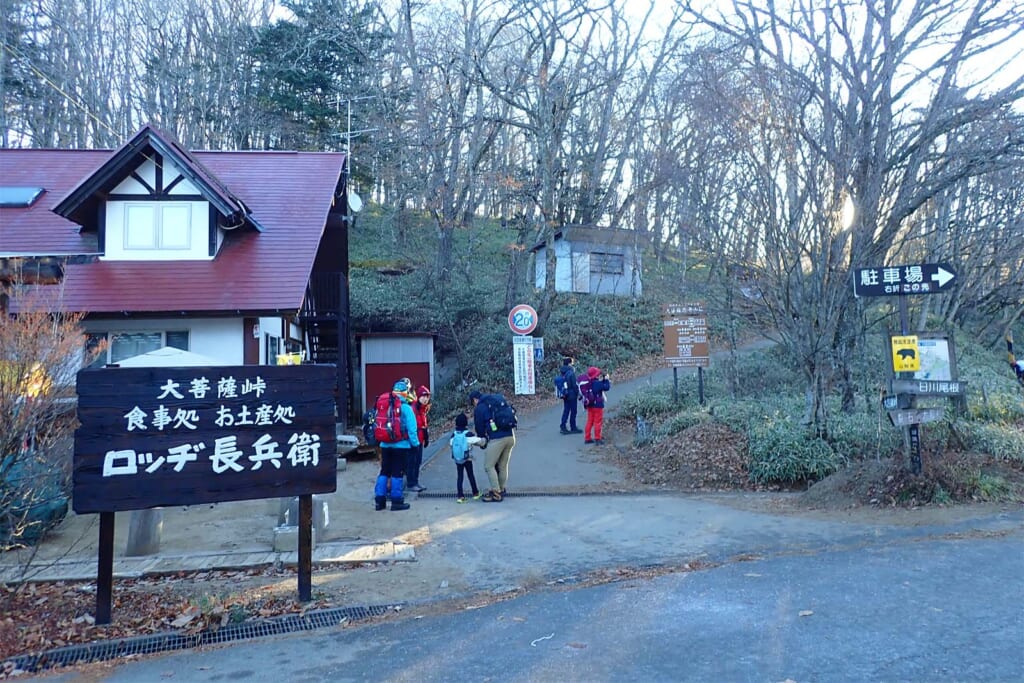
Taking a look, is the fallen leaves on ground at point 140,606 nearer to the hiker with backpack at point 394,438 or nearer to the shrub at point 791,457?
the hiker with backpack at point 394,438

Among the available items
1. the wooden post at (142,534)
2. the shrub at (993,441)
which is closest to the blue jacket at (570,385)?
the shrub at (993,441)

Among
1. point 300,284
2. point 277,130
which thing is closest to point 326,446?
Answer: point 300,284

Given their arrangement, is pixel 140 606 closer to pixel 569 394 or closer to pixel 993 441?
pixel 993 441

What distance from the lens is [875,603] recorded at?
5.74 meters

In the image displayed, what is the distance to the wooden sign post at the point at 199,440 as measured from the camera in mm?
5816

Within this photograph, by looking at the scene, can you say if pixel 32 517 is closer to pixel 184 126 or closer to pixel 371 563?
pixel 371 563

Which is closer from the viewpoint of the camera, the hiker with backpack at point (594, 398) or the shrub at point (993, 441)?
the shrub at point (993, 441)

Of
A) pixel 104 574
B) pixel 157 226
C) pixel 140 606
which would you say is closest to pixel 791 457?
pixel 140 606

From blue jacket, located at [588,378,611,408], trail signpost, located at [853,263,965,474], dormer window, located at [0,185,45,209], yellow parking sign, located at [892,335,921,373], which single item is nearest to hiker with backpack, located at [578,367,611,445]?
blue jacket, located at [588,378,611,408]

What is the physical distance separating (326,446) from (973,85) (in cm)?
1047

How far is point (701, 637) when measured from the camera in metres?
5.13

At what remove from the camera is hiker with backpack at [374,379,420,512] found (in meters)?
9.74

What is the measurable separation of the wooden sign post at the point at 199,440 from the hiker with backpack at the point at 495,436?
4.12 m

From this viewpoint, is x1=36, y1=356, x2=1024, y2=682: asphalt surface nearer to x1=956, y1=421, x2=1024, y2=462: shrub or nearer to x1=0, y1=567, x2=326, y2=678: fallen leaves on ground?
x1=0, y1=567, x2=326, y2=678: fallen leaves on ground
